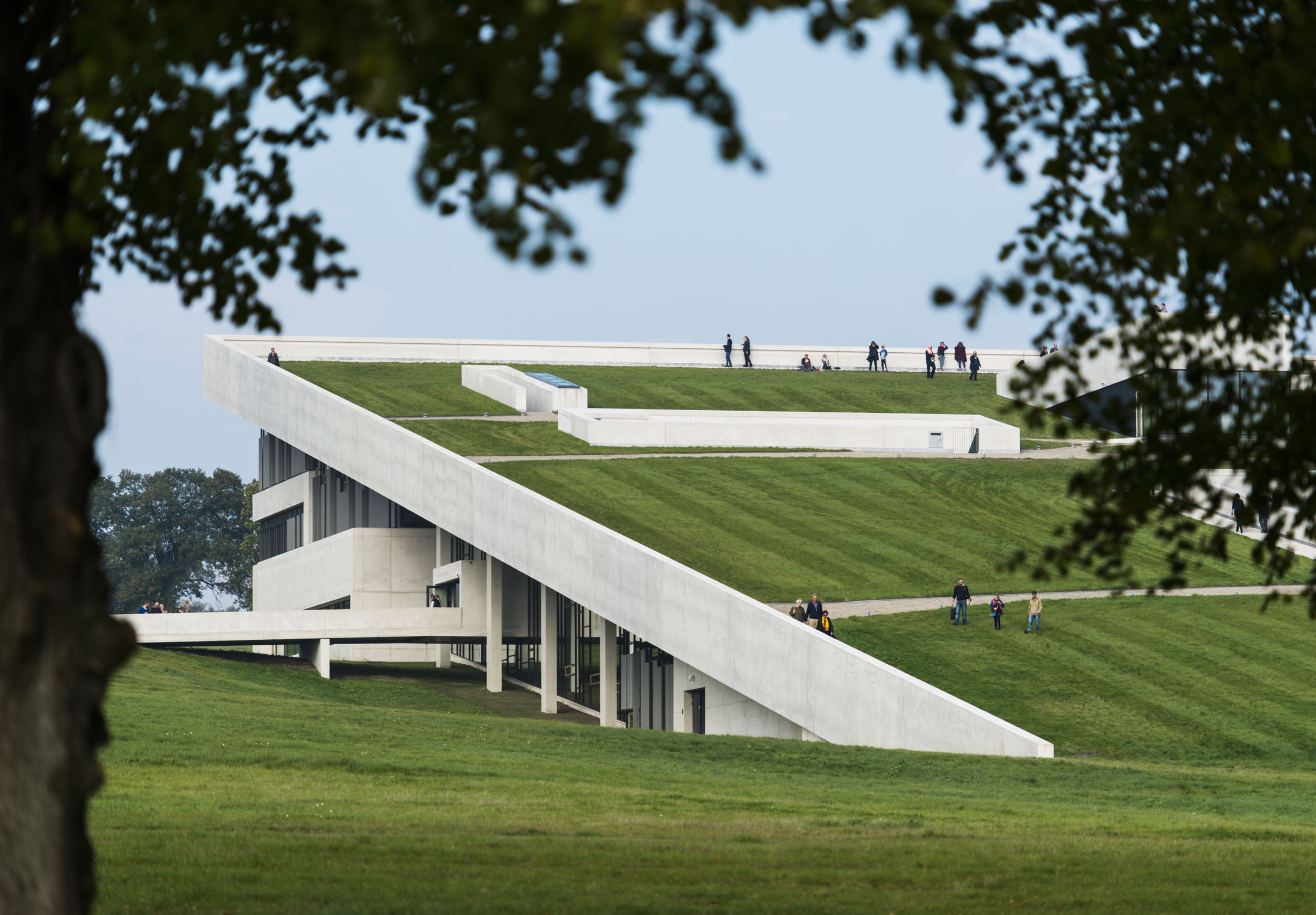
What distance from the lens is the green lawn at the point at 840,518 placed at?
3294 centimetres

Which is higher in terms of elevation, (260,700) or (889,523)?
(889,523)

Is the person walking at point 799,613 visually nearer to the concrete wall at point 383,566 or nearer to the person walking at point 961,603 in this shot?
the person walking at point 961,603

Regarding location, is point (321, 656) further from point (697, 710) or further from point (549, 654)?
point (697, 710)

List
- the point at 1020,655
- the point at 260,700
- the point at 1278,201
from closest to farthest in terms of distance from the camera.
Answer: the point at 1278,201 < the point at 260,700 < the point at 1020,655

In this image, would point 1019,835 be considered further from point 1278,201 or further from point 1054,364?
point 1278,201

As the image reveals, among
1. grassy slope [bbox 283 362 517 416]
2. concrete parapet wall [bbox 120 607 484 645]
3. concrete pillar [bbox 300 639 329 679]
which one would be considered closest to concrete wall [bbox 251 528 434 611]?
grassy slope [bbox 283 362 517 416]

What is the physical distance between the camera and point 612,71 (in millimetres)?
3752

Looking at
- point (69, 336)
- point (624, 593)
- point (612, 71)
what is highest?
point (612, 71)

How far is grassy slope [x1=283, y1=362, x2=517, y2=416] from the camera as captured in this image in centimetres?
5009

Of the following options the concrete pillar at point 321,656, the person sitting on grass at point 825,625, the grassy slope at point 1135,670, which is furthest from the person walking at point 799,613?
the concrete pillar at point 321,656

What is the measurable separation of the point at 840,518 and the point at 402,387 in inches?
840

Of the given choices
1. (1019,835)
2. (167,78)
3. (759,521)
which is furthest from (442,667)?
(167,78)

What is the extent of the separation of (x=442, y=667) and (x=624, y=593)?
581 inches

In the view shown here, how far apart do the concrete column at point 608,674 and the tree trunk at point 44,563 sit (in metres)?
28.2
